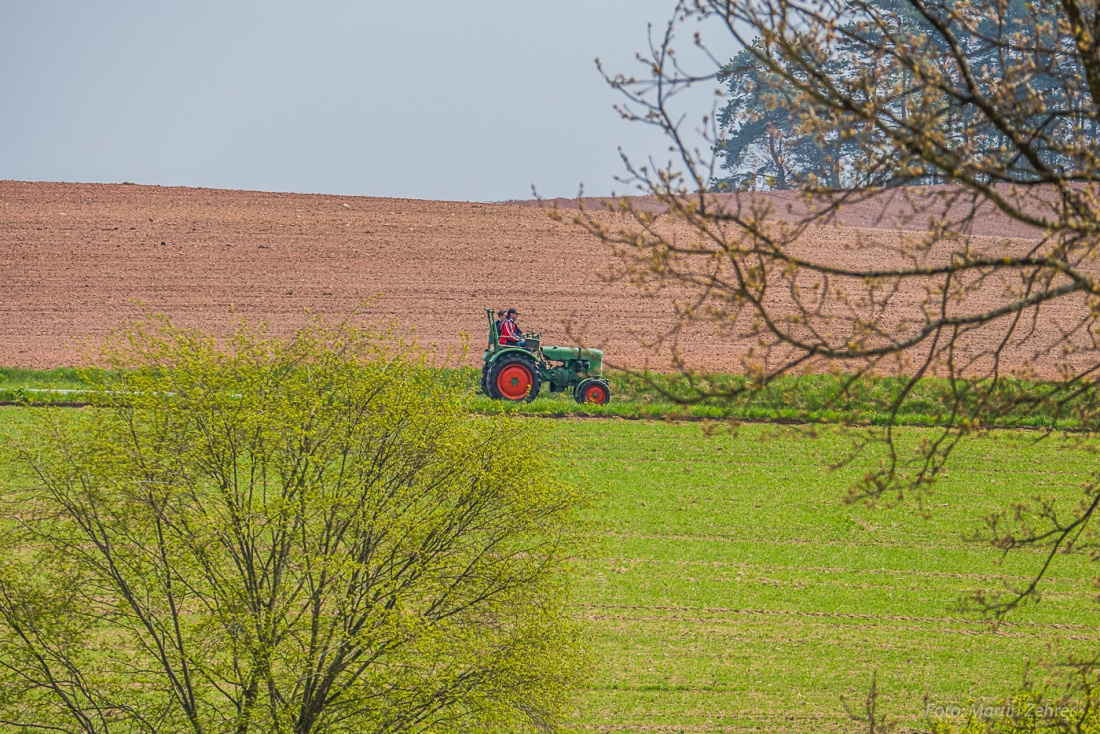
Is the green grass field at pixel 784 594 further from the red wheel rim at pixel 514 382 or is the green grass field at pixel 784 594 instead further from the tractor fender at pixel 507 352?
the tractor fender at pixel 507 352

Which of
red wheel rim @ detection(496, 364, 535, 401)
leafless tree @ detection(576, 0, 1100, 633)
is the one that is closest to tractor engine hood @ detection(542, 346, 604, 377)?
red wheel rim @ detection(496, 364, 535, 401)

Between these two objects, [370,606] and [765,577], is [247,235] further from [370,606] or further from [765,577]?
[370,606]

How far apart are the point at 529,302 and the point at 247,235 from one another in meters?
12.7

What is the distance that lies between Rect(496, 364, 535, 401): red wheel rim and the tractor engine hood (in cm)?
114

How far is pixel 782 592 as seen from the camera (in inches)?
686

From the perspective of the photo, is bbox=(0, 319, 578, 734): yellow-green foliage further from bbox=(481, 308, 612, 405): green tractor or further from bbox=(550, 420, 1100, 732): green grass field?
bbox=(481, 308, 612, 405): green tractor

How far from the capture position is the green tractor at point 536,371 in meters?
27.0

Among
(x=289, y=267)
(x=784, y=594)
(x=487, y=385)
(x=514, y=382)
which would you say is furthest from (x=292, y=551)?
(x=289, y=267)

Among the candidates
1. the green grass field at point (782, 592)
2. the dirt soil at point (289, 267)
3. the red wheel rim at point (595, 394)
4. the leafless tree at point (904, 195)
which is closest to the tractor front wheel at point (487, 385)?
the green grass field at point (782, 592)

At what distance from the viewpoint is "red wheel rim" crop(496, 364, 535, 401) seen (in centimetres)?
2705

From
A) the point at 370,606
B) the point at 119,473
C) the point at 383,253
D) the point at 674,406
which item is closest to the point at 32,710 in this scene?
the point at 119,473

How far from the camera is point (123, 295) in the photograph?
40.1 m

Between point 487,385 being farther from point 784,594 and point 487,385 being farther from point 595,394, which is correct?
point 784,594

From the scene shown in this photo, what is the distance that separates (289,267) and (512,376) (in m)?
18.9
